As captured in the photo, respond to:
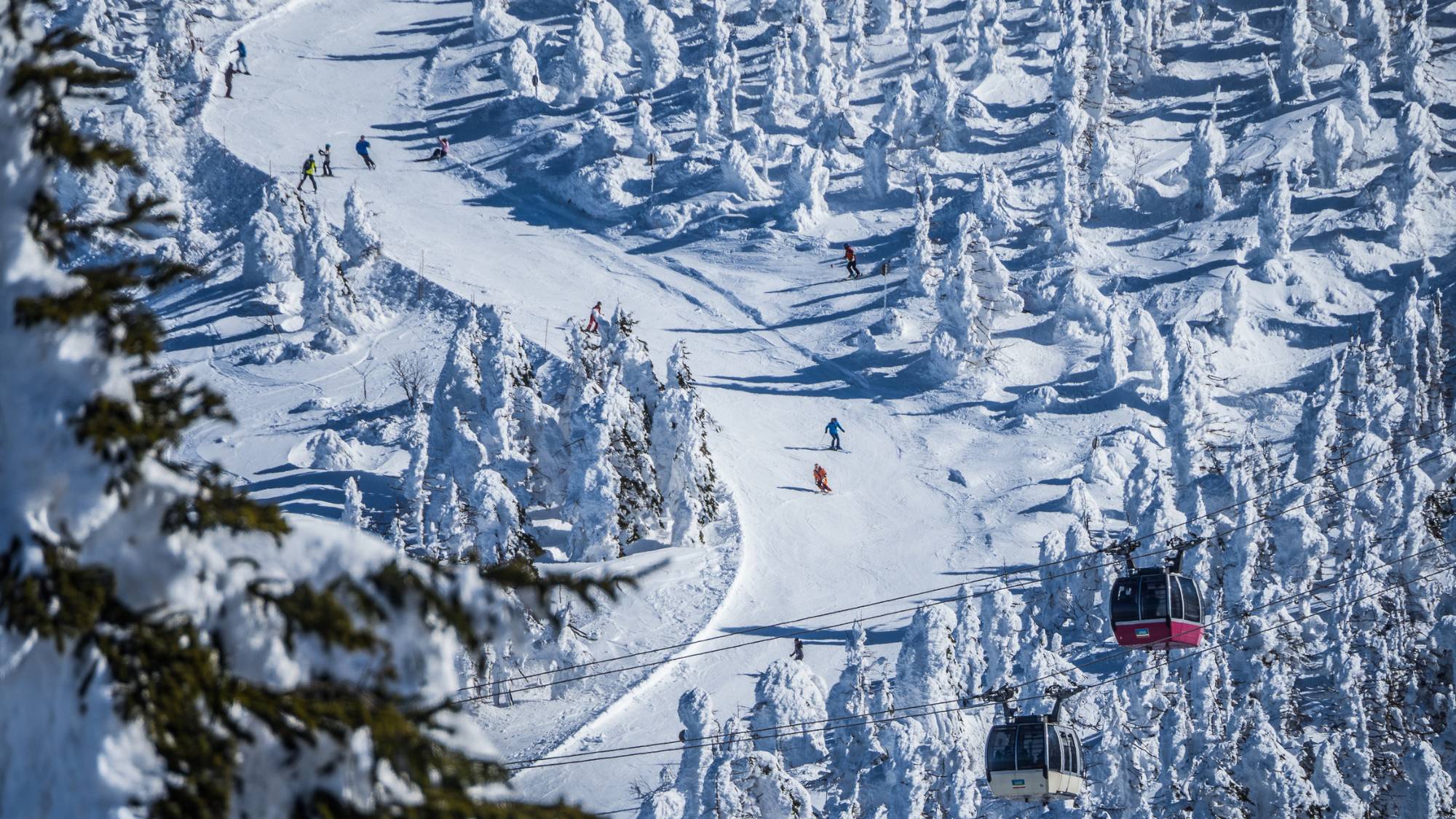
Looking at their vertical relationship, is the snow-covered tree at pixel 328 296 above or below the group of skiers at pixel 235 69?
below

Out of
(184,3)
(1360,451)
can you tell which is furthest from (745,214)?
(184,3)

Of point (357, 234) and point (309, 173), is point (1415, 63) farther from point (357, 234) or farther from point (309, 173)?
point (309, 173)

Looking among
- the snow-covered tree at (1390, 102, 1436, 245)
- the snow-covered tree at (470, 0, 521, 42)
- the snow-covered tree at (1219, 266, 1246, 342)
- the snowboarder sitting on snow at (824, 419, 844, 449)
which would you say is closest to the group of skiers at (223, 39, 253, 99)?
the snow-covered tree at (470, 0, 521, 42)

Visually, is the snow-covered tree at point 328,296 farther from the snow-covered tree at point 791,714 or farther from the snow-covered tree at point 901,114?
the snow-covered tree at point 791,714

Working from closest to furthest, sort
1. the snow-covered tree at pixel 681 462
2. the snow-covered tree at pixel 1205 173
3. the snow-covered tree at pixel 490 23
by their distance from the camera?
the snow-covered tree at pixel 681 462 < the snow-covered tree at pixel 1205 173 < the snow-covered tree at pixel 490 23

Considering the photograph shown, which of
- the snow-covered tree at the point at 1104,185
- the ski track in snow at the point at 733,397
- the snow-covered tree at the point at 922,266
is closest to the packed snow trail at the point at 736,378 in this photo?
the ski track in snow at the point at 733,397

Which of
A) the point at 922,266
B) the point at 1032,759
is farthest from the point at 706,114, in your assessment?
the point at 1032,759

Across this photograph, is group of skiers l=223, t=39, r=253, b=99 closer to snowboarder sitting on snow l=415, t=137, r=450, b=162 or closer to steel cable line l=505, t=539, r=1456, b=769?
snowboarder sitting on snow l=415, t=137, r=450, b=162
